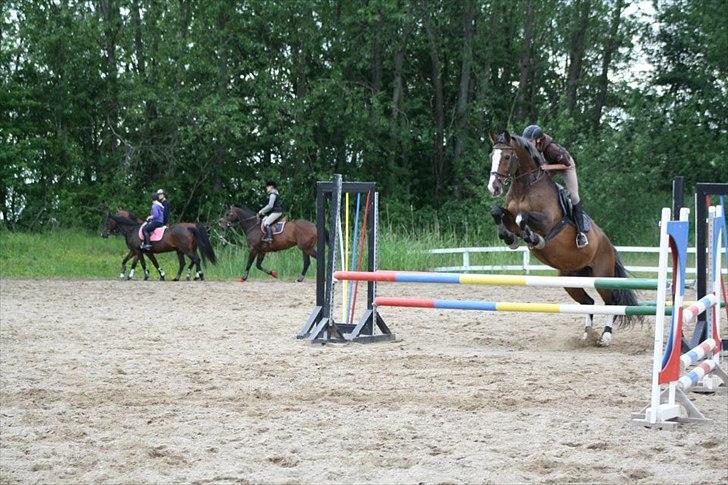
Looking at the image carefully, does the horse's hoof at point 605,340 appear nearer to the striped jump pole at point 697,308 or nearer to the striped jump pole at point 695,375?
the striped jump pole at point 697,308

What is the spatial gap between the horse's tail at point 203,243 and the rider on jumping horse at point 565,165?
1335 cm

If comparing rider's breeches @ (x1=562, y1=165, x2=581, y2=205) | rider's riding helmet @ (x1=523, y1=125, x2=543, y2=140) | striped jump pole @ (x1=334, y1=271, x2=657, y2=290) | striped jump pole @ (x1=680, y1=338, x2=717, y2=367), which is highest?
rider's riding helmet @ (x1=523, y1=125, x2=543, y2=140)

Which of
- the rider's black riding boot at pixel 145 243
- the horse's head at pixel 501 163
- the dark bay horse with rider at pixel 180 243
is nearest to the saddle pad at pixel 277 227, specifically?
the dark bay horse with rider at pixel 180 243

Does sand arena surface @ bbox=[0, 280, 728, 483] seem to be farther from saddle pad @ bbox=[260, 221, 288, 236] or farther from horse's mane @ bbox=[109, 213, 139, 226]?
horse's mane @ bbox=[109, 213, 139, 226]

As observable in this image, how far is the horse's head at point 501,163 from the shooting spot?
33.7 ft

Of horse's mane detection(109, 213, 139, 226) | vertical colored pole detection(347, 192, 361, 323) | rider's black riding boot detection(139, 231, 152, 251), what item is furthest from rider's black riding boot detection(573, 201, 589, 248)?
horse's mane detection(109, 213, 139, 226)

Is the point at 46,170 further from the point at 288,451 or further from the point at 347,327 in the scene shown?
the point at 288,451

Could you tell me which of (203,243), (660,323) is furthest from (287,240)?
(660,323)

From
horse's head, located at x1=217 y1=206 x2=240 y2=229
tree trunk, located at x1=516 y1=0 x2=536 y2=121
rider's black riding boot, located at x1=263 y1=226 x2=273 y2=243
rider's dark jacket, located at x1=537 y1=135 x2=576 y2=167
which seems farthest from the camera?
tree trunk, located at x1=516 y1=0 x2=536 y2=121

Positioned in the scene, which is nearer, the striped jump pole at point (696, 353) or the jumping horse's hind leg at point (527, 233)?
the striped jump pole at point (696, 353)

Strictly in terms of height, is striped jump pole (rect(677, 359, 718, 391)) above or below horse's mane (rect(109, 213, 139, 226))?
below

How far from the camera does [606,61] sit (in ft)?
123

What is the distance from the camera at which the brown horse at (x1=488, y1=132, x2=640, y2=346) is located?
1041 cm

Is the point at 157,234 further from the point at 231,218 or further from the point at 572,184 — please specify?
the point at 572,184
